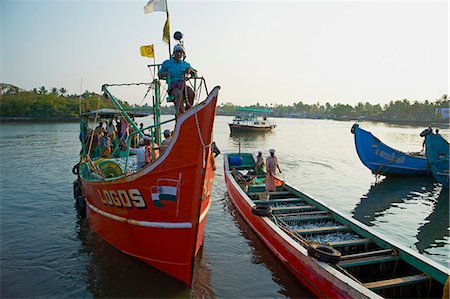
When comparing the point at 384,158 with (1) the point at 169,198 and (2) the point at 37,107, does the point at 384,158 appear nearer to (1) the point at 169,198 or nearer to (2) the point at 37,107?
(1) the point at 169,198

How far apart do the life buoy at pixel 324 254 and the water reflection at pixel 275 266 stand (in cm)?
89

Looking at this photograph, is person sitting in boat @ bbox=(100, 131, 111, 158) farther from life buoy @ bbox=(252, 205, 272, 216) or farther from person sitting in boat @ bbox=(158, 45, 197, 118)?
life buoy @ bbox=(252, 205, 272, 216)

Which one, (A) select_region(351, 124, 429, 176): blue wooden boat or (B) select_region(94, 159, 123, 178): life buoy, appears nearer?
(B) select_region(94, 159, 123, 178): life buoy

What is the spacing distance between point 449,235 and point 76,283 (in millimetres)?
10477

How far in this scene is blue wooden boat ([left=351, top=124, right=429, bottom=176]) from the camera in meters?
16.4

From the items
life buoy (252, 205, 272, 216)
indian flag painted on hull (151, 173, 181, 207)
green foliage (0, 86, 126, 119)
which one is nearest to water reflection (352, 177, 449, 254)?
life buoy (252, 205, 272, 216)

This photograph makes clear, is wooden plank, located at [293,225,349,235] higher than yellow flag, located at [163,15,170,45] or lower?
lower

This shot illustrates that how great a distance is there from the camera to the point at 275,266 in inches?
276

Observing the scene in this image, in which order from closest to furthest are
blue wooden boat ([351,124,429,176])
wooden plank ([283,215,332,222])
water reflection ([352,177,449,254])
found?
wooden plank ([283,215,332,222])
water reflection ([352,177,449,254])
blue wooden boat ([351,124,429,176])

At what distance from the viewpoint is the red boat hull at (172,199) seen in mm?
5020

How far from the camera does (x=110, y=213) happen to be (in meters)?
Answer: 6.70

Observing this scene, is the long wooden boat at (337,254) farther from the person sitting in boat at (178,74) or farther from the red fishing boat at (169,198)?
the person sitting in boat at (178,74)

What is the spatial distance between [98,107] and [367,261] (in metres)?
6.68

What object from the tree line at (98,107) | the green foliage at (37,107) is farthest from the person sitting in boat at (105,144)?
the green foliage at (37,107)
